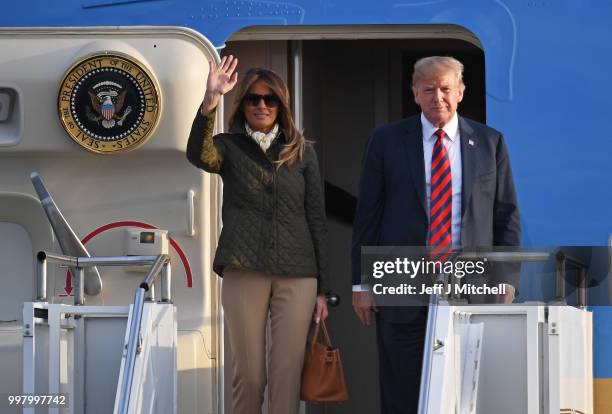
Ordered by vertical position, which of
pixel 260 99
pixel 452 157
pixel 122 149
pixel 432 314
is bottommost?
pixel 432 314

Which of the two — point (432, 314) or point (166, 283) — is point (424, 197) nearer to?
point (432, 314)

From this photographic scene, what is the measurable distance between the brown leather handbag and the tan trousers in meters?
0.04

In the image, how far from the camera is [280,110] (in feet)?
17.9

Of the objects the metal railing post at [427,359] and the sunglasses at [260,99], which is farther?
the sunglasses at [260,99]

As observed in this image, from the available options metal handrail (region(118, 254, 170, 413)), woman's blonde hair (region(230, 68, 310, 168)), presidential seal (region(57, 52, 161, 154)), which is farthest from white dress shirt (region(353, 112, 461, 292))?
presidential seal (region(57, 52, 161, 154))

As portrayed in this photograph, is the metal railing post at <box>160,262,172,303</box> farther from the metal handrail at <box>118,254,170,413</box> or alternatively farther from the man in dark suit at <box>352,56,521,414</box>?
the man in dark suit at <box>352,56,521,414</box>

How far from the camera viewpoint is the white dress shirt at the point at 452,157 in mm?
5211

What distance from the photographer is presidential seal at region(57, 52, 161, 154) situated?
6.10 metres

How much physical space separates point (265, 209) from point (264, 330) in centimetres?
47

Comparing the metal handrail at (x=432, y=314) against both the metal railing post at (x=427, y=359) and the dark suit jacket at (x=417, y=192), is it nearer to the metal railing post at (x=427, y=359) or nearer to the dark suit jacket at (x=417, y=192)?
the metal railing post at (x=427, y=359)

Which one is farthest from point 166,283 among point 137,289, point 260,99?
point 260,99

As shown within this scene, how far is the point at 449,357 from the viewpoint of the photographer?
466cm

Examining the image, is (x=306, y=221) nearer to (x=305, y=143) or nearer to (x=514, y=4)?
(x=305, y=143)

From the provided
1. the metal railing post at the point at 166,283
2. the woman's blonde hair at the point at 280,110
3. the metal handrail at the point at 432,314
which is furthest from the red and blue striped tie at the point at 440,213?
the metal railing post at the point at 166,283
